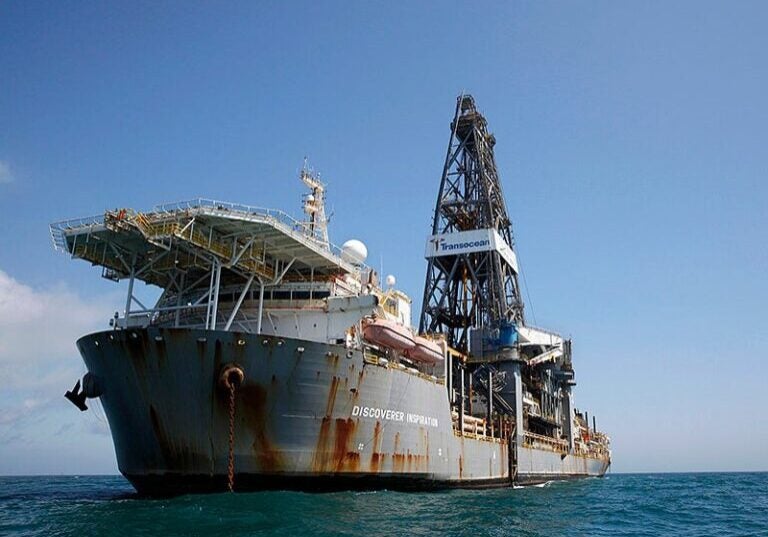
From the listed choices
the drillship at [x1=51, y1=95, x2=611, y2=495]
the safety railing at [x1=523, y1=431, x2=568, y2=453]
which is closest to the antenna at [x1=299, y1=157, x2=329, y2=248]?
the drillship at [x1=51, y1=95, x2=611, y2=495]

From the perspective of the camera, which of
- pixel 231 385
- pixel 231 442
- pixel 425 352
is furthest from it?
pixel 425 352

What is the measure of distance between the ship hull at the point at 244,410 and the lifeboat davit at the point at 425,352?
13.5 feet

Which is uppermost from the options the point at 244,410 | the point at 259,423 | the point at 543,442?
the point at 543,442

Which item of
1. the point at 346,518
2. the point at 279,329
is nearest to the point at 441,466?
the point at 279,329

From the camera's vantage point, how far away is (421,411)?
89.1 ft

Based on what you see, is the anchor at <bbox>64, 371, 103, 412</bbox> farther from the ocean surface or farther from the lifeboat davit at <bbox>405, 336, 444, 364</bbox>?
the lifeboat davit at <bbox>405, 336, 444, 364</bbox>

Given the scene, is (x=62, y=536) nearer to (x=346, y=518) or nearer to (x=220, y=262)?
(x=346, y=518)

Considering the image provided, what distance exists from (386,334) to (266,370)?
6814 millimetres

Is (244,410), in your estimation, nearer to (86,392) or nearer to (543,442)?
(86,392)

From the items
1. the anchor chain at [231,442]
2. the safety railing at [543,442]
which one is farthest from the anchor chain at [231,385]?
the safety railing at [543,442]

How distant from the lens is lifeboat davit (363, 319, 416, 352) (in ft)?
87.8

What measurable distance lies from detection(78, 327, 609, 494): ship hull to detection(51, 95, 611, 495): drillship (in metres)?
0.05

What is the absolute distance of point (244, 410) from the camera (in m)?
21.2

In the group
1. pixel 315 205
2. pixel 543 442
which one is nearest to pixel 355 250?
pixel 315 205
